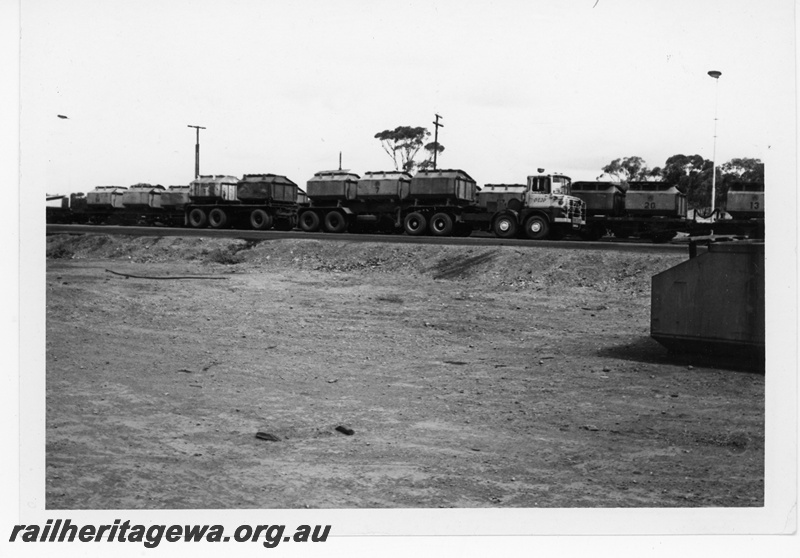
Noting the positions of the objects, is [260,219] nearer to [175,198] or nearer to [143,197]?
[175,198]

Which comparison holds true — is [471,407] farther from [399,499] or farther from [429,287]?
[429,287]

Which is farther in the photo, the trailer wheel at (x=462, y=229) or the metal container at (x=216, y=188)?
the metal container at (x=216, y=188)

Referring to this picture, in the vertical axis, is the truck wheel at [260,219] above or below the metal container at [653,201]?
below

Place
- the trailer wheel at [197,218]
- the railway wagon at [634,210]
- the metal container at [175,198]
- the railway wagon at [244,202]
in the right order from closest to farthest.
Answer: the railway wagon at [634,210], the railway wagon at [244,202], the trailer wheel at [197,218], the metal container at [175,198]

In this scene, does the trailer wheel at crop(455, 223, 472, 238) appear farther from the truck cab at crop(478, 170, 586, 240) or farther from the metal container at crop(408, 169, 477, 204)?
the truck cab at crop(478, 170, 586, 240)

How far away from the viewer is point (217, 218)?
894 inches

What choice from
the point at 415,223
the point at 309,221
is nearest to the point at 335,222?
the point at 309,221

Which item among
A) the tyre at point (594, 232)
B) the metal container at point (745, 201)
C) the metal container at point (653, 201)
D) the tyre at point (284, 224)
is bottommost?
the tyre at point (594, 232)

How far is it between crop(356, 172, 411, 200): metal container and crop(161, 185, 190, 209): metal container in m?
6.49

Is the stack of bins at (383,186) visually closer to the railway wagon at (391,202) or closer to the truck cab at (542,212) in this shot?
the railway wagon at (391,202)

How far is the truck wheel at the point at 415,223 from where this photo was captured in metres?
19.7

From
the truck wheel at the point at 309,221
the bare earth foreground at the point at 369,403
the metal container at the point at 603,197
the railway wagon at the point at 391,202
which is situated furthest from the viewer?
the truck wheel at the point at 309,221

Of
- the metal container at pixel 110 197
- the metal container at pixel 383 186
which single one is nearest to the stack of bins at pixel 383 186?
the metal container at pixel 383 186

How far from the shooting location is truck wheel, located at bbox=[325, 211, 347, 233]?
67.7 ft
